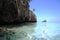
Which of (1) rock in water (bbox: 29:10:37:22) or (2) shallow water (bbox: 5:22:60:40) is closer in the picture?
(2) shallow water (bbox: 5:22:60:40)

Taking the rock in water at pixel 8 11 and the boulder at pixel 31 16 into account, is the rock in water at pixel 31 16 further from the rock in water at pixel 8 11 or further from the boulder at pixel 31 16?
the rock in water at pixel 8 11

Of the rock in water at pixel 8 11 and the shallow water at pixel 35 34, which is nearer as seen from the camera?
the shallow water at pixel 35 34

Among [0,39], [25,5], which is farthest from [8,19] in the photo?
[0,39]

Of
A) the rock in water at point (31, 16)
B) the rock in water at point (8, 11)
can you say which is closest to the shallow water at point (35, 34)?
the rock in water at point (8, 11)

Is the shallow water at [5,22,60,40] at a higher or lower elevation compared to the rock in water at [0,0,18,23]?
lower

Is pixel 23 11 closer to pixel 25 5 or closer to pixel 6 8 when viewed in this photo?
pixel 25 5

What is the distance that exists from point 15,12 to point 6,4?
3121mm

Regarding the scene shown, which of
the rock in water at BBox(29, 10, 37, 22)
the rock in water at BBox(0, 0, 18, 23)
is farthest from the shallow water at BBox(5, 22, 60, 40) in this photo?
the rock in water at BBox(29, 10, 37, 22)

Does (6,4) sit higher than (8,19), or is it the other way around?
(6,4)

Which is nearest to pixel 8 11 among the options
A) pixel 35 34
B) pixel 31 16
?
pixel 35 34

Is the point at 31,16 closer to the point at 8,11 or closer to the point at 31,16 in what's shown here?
the point at 31,16

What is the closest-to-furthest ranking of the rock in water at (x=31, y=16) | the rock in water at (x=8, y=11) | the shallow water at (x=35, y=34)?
the shallow water at (x=35, y=34) < the rock in water at (x=8, y=11) < the rock in water at (x=31, y=16)

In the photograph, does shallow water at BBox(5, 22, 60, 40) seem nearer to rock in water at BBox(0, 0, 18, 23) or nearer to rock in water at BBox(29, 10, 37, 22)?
rock in water at BBox(0, 0, 18, 23)

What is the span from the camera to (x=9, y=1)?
87.3 feet
